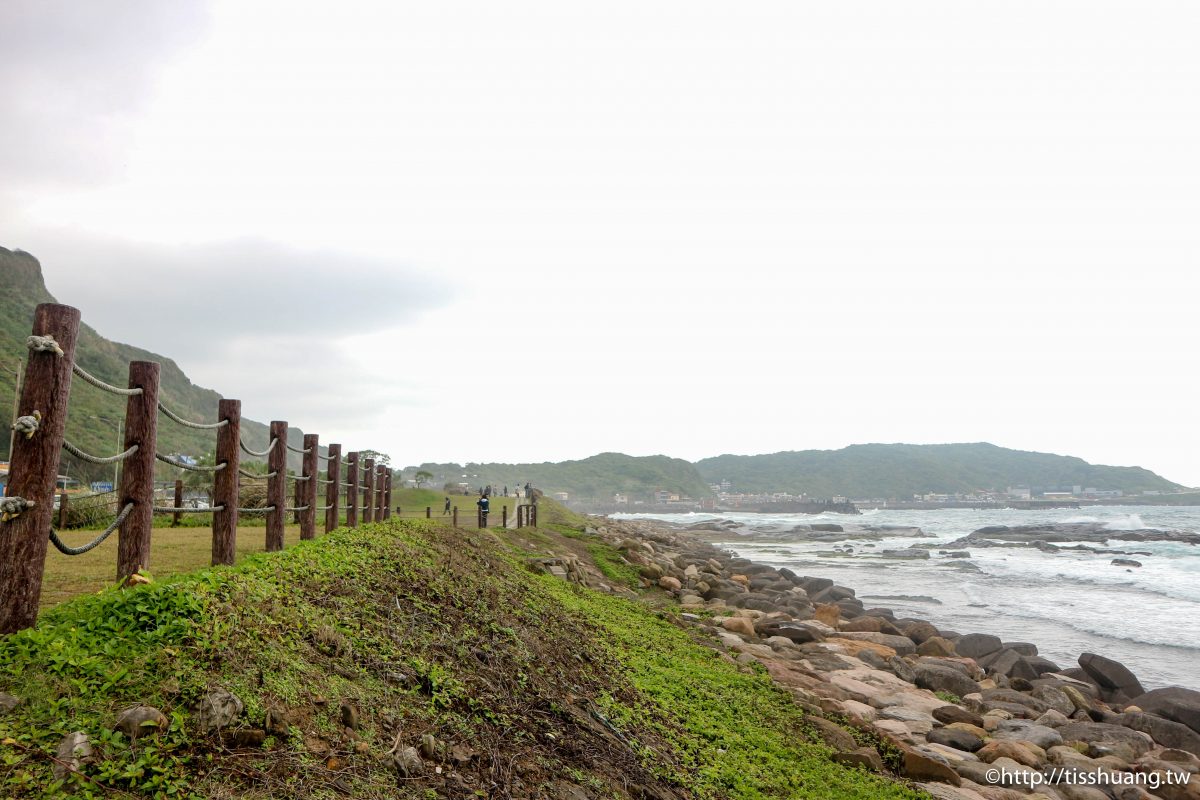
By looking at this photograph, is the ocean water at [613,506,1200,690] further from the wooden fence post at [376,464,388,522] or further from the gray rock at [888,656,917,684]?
the wooden fence post at [376,464,388,522]

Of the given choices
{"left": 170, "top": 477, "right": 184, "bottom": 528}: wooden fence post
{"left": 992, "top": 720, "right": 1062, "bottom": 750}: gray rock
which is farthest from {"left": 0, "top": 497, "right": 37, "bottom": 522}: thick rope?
{"left": 992, "top": 720, "right": 1062, "bottom": 750}: gray rock

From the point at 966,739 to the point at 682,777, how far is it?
21.1ft

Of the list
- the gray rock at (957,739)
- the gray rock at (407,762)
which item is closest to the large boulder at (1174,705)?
the gray rock at (957,739)

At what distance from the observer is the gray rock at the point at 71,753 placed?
10.7 ft

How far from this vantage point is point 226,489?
772 centimetres

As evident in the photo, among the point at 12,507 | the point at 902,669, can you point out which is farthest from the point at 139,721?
the point at 902,669

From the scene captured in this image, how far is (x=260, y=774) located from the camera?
3654 millimetres

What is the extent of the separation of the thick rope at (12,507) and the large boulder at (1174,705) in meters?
16.9

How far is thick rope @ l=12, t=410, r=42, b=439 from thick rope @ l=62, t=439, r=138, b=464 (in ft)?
0.71

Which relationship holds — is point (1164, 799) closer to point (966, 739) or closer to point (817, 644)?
point (966, 739)

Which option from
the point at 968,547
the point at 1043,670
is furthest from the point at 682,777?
the point at 968,547

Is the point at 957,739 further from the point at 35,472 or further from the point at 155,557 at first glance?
the point at 35,472

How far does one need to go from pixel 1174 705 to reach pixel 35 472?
1715cm

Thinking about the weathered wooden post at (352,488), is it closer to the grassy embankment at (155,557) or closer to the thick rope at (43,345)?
the grassy embankment at (155,557)
